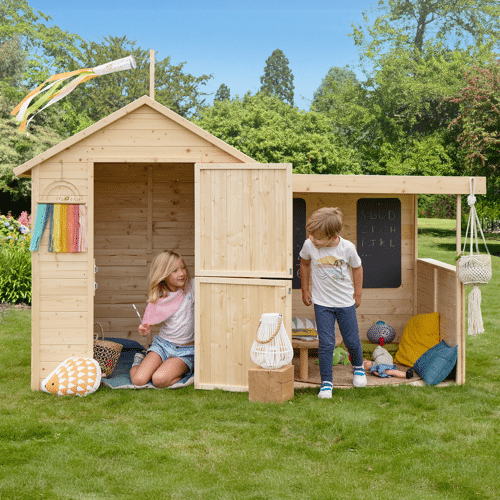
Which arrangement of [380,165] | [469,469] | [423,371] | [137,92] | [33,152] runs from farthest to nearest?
[137,92]
[380,165]
[33,152]
[423,371]
[469,469]

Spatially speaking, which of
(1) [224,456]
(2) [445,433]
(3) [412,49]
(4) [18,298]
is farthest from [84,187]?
(3) [412,49]

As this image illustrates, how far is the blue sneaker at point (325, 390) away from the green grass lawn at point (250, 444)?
0.37ft

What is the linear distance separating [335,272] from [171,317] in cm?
179

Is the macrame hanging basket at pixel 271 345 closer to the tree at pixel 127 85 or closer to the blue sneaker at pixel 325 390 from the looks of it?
the blue sneaker at pixel 325 390

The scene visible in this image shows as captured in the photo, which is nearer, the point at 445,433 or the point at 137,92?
the point at 445,433

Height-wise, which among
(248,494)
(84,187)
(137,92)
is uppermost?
(137,92)

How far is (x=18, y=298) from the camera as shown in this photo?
11.8 meters

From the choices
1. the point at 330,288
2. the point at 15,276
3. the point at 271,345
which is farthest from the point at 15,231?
the point at 330,288

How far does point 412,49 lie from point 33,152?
1929 cm

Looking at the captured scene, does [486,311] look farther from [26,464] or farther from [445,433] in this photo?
[26,464]

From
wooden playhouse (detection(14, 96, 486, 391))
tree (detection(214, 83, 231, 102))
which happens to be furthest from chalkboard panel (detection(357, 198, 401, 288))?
tree (detection(214, 83, 231, 102))

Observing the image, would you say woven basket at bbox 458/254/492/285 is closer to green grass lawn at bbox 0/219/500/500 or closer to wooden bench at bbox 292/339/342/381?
green grass lawn at bbox 0/219/500/500

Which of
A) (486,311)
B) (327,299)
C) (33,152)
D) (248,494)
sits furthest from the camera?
(33,152)

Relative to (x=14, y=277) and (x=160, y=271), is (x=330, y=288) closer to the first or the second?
(x=160, y=271)
